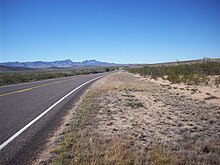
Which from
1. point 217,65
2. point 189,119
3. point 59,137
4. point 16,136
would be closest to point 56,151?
point 59,137

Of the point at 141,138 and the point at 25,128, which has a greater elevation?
the point at 25,128

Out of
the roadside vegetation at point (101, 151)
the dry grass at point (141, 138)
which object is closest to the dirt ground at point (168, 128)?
the dry grass at point (141, 138)

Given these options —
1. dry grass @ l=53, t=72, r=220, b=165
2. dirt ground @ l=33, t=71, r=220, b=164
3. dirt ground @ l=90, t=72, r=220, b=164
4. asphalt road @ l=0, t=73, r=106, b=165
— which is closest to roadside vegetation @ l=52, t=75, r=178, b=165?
dry grass @ l=53, t=72, r=220, b=165

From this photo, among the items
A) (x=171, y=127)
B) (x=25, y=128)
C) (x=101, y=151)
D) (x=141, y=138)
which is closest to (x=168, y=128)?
(x=171, y=127)

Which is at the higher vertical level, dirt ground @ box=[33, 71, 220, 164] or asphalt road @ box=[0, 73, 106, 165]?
asphalt road @ box=[0, 73, 106, 165]

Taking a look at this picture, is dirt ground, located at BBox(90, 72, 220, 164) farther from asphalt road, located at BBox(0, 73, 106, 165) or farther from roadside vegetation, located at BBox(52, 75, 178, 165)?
asphalt road, located at BBox(0, 73, 106, 165)

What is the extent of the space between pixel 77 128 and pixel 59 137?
0.85m

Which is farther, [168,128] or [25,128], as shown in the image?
[168,128]

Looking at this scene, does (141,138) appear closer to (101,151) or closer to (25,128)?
(101,151)

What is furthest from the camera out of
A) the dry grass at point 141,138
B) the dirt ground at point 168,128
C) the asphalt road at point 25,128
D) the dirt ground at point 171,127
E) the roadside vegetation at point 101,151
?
the dirt ground at point 171,127

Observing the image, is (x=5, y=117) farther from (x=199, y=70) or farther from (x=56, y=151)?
(x=199, y=70)

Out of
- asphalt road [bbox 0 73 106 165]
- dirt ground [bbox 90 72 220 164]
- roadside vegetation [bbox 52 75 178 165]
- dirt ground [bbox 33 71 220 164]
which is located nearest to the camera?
roadside vegetation [bbox 52 75 178 165]

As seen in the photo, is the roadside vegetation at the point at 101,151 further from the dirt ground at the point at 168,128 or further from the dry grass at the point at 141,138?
the dirt ground at the point at 168,128

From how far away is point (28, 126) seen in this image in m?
7.41
